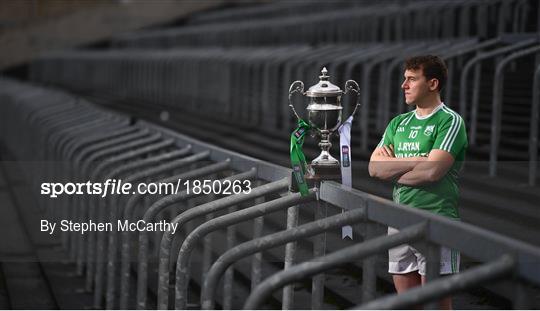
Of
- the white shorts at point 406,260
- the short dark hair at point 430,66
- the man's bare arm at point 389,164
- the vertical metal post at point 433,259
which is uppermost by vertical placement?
the short dark hair at point 430,66

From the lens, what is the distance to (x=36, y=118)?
11.3m

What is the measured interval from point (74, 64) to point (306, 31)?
1247 centimetres

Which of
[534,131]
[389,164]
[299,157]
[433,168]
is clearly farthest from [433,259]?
[534,131]

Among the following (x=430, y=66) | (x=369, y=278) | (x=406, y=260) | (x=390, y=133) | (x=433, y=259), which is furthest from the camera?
(x=390, y=133)

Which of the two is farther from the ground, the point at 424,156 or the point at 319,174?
the point at 424,156

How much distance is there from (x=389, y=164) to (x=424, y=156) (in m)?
0.13

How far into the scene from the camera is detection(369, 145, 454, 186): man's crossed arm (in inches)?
149

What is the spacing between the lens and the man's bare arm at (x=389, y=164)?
12.7 ft

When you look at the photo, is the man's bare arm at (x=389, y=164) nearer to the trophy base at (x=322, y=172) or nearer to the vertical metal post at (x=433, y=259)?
the trophy base at (x=322, y=172)

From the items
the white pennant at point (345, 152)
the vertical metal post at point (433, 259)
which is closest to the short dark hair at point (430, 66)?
the white pennant at point (345, 152)

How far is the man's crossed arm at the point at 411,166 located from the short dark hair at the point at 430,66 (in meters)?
0.23

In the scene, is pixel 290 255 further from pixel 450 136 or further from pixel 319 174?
pixel 450 136

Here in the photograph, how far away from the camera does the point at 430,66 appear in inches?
148

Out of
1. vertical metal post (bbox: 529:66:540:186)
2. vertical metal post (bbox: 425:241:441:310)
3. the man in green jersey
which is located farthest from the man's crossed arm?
vertical metal post (bbox: 529:66:540:186)
